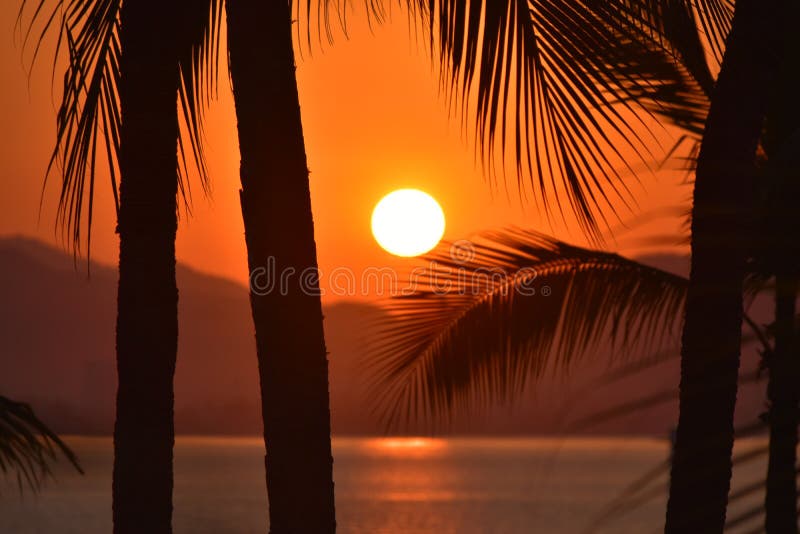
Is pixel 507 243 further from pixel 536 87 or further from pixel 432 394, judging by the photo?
pixel 536 87

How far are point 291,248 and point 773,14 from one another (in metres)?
1.70

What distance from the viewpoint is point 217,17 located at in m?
4.68

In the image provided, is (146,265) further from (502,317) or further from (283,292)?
(502,317)

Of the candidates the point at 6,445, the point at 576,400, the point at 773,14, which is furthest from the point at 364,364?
the point at 576,400

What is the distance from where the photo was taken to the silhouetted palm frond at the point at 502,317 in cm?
606

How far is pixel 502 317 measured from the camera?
6.62 metres

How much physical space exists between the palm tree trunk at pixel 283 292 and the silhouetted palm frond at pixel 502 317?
2.51 m

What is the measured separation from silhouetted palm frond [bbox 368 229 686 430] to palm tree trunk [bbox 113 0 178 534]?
→ 2401mm

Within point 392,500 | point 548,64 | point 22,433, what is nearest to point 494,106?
point 548,64

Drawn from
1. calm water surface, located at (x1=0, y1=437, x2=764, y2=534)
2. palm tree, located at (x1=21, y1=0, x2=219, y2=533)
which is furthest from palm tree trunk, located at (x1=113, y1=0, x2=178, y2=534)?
calm water surface, located at (x1=0, y1=437, x2=764, y2=534)

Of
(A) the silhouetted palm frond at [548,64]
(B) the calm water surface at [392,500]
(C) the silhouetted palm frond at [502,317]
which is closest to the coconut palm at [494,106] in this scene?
(A) the silhouetted palm frond at [548,64]

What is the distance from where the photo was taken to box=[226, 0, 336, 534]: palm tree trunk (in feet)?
11.9

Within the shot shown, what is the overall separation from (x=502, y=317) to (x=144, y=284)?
2.94 metres

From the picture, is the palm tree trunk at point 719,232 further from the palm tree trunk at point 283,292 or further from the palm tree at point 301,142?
the palm tree trunk at point 283,292
